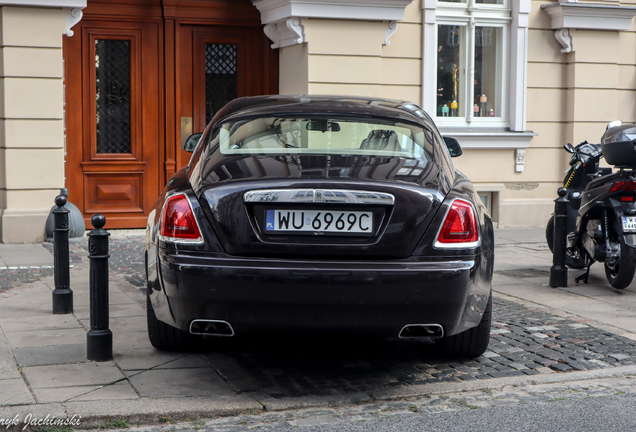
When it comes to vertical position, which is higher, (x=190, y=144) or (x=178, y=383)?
(x=190, y=144)

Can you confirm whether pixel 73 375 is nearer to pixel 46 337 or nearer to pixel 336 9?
pixel 46 337

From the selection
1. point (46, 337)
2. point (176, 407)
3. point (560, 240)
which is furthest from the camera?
point (560, 240)

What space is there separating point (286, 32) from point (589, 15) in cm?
431

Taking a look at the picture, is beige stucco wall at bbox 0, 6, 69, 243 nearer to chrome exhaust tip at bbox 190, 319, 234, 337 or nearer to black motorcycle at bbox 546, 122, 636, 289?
black motorcycle at bbox 546, 122, 636, 289

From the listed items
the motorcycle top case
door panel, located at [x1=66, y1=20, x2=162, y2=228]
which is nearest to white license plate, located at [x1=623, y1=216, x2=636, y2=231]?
the motorcycle top case

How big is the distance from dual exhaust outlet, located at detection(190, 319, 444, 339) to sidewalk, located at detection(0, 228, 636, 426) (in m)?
0.34

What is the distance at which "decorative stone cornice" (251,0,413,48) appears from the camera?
33.1ft

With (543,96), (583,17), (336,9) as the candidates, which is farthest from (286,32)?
(583,17)

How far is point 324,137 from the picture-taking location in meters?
4.43

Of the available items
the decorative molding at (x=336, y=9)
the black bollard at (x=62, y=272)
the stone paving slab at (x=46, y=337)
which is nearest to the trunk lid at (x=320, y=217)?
the stone paving slab at (x=46, y=337)

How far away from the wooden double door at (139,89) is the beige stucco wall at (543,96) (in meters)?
0.94

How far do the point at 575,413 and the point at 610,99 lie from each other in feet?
29.1

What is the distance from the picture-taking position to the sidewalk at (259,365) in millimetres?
3875

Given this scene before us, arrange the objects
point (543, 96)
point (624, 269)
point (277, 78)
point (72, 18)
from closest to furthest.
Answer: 1. point (624, 269)
2. point (72, 18)
3. point (277, 78)
4. point (543, 96)
